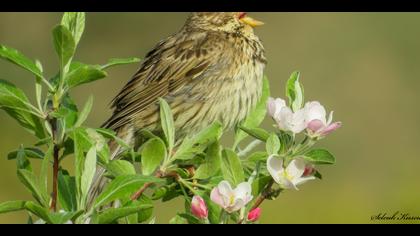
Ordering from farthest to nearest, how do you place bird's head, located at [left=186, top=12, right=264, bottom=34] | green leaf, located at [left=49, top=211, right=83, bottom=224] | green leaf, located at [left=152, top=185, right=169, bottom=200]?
1. bird's head, located at [left=186, top=12, right=264, bottom=34]
2. green leaf, located at [left=152, top=185, right=169, bottom=200]
3. green leaf, located at [left=49, top=211, right=83, bottom=224]

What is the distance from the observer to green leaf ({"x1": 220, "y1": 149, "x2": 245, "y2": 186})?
7.57 ft

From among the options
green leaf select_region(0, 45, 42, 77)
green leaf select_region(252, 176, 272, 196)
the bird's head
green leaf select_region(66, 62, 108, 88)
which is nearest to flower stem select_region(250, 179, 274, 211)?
green leaf select_region(252, 176, 272, 196)

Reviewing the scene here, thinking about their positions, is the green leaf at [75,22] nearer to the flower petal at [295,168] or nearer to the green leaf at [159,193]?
the green leaf at [159,193]

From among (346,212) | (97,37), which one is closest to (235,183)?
(346,212)

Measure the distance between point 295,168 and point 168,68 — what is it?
2.17 metres

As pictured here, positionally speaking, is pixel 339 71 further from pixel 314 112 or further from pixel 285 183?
pixel 285 183

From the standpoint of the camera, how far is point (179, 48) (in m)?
4.52

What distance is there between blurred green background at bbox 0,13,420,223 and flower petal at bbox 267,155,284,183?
17.8 feet

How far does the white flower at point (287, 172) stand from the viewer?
91.0 inches

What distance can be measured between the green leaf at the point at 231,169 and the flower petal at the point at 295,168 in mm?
115

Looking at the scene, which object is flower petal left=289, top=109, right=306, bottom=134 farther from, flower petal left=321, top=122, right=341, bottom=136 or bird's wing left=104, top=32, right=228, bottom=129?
bird's wing left=104, top=32, right=228, bottom=129

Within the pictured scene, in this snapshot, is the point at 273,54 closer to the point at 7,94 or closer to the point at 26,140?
the point at 26,140

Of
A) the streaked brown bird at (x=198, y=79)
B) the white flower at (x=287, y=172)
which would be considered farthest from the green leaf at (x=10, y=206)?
the streaked brown bird at (x=198, y=79)

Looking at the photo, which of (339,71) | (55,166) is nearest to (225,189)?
(55,166)
